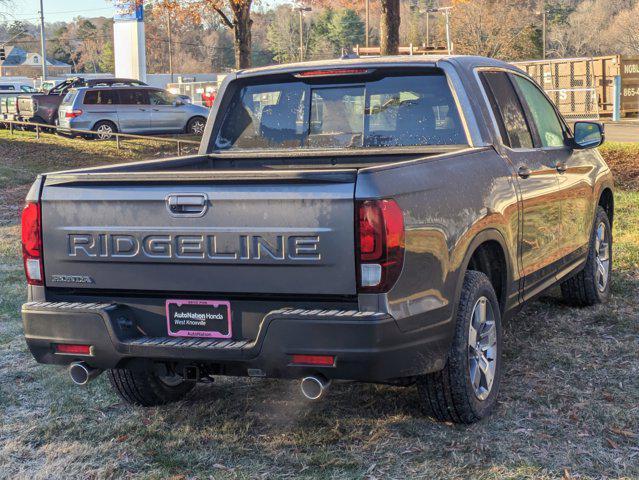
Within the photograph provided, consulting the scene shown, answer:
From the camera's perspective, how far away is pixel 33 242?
14.9 feet

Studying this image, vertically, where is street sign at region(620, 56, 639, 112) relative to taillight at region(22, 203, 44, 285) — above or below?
above

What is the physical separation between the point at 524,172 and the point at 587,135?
4.19ft

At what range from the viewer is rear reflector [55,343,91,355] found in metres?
4.44

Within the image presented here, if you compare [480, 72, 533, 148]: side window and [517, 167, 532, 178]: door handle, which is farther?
[480, 72, 533, 148]: side window

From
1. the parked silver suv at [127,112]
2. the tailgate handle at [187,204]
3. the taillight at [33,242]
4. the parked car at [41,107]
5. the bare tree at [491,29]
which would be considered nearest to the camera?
the tailgate handle at [187,204]

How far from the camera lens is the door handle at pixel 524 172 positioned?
18.2 feet

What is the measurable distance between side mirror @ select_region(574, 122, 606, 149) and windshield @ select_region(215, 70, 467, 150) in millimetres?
1544

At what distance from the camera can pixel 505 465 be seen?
4.32 meters

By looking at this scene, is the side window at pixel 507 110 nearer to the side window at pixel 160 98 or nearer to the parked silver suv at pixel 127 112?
the parked silver suv at pixel 127 112

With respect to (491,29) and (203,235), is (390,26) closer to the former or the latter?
(203,235)

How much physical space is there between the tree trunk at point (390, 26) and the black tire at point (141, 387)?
14.8 metres

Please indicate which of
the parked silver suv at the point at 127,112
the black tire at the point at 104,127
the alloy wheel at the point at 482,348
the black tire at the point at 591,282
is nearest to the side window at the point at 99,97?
the parked silver suv at the point at 127,112

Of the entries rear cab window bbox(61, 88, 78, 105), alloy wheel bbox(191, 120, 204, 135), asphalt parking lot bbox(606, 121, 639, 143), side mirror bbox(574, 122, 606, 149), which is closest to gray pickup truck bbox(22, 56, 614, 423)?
side mirror bbox(574, 122, 606, 149)

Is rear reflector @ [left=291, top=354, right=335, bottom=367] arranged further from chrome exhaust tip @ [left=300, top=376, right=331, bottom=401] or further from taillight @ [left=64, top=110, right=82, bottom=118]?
taillight @ [left=64, top=110, right=82, bottom=118]
